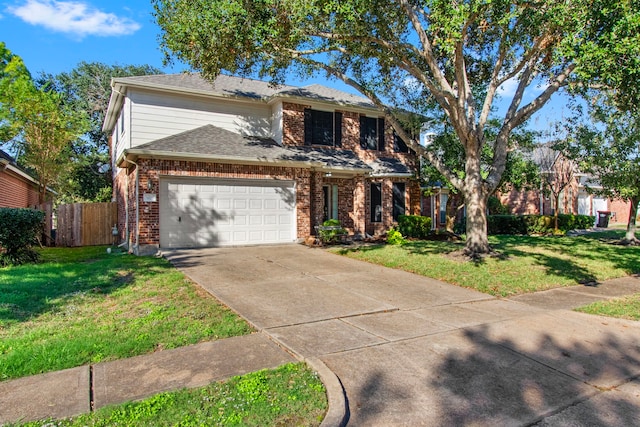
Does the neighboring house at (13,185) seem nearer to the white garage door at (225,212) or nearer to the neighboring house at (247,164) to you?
the neighboring house at (247,164)

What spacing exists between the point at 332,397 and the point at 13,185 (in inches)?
809

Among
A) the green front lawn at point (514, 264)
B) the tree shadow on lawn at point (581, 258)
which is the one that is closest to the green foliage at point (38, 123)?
the green front lawn at point (514, 264)

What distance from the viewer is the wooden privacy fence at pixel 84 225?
16.1m

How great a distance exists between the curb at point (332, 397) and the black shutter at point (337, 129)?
13.6 m

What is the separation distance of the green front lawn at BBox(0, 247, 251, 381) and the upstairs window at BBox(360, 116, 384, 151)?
11.4 meters

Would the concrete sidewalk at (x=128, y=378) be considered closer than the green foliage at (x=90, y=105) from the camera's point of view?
Yes

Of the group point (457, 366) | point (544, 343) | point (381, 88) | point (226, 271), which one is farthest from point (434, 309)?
point (381, 88)

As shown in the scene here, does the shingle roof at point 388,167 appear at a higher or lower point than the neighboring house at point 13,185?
higher

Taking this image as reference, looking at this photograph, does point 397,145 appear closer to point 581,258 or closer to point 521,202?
point 581,258

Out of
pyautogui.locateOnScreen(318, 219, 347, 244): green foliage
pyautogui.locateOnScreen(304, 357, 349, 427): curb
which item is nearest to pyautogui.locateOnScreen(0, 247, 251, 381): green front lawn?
pyautogui.locateOnScreen(304, 357, 349, 427): curb

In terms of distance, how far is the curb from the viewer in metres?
2.95

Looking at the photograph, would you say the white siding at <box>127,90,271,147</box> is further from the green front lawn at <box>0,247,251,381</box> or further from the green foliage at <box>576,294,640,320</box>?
the green foliage at <box>576,294,640,320</box>

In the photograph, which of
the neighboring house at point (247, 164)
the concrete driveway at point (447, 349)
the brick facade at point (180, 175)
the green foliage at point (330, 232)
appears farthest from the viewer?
the green foliage at point (330, 232)

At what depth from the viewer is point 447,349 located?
178 inches
